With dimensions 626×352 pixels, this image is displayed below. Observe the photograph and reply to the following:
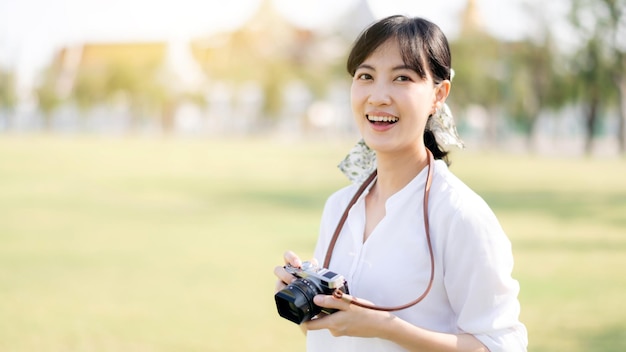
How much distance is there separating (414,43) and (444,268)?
45 centimetres

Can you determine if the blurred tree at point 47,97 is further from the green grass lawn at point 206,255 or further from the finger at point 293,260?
the finger at point 293,260

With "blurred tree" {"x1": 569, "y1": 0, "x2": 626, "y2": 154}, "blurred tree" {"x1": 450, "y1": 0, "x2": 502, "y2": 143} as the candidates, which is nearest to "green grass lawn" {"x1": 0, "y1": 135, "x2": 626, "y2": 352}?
"blurred tree" {"x1": 569, "y1": 0, "x2": 626, "y2": 154}

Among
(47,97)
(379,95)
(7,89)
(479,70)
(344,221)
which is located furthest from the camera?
(47,97)

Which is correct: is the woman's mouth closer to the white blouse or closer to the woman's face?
the woman's face

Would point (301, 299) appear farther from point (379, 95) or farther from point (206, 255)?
point (206, 255)

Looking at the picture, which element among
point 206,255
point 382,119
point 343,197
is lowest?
point 206,255

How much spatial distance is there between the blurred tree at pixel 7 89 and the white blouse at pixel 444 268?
135 feet

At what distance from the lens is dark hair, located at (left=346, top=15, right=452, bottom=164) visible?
1.37 metres

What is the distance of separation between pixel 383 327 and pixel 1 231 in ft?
25.0

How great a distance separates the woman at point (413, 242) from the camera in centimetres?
130

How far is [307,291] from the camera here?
1.30 m

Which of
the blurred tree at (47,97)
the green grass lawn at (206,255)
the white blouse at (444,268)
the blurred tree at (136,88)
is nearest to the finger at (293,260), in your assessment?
the white blouse at (444,268)

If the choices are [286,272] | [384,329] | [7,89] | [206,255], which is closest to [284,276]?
[286,272]

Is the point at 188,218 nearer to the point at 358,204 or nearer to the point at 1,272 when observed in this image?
the point at 1,272
